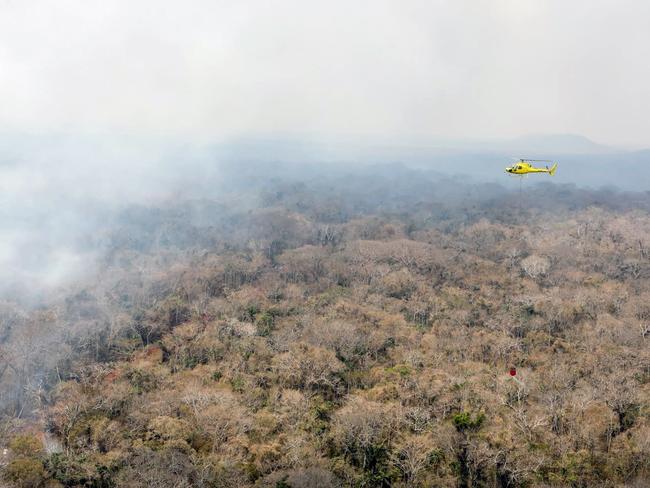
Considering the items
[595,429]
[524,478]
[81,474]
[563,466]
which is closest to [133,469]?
[81,474]

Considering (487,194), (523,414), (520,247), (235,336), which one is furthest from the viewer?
(487,194)

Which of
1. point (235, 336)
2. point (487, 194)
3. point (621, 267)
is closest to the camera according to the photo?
point (235, 336)

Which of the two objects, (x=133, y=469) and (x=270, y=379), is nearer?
(x=133, y=469)

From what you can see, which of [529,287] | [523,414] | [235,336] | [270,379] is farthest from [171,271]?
[523,414]

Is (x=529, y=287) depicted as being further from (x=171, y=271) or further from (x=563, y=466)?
(x=171, y=271)

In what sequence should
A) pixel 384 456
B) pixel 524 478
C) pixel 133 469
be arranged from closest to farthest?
1. pixel 133 469
2. pixel 524 478
3. pixel 384 456

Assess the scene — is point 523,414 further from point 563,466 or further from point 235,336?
point 235,336
